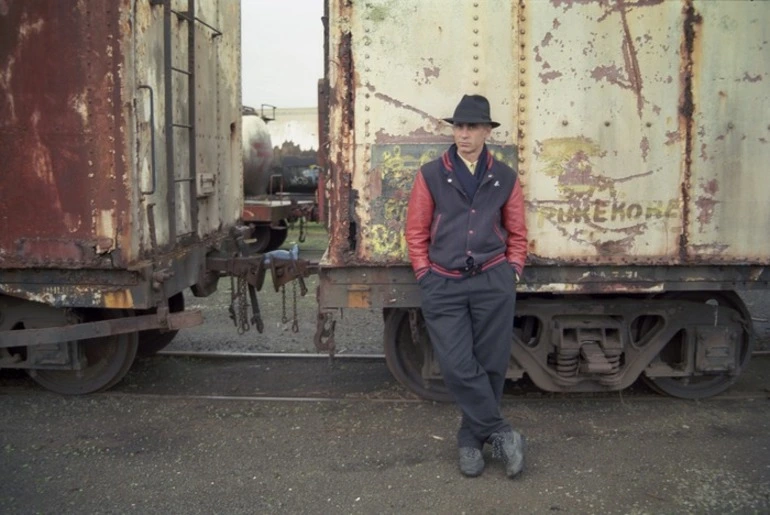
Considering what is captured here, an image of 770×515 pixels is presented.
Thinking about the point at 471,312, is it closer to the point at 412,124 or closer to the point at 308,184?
the point at 412,124

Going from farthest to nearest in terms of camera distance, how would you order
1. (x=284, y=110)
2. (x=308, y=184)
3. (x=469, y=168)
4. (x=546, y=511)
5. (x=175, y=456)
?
1. (x=284, y=110)
2. (x=308, y=184)
3. (x=175, y=456)
4. (x=469, y=168)
5. (x=546, y=511)

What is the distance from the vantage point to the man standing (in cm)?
422

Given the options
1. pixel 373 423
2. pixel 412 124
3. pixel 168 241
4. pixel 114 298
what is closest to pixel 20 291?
pixel 114 298

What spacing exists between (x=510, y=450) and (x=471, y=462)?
0.24m

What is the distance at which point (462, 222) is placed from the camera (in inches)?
167

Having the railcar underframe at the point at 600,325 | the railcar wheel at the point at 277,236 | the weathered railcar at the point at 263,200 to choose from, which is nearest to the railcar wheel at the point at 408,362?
the railcar underframe at the point at 600,325

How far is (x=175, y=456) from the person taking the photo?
183 inches

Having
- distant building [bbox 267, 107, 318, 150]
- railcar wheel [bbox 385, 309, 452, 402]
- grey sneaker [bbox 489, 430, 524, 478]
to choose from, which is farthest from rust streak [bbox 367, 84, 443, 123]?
distant building [bbox 267, 107, 318, 150]

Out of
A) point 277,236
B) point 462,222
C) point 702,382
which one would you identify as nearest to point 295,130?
point 277,236

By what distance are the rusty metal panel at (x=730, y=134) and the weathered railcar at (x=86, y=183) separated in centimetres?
351

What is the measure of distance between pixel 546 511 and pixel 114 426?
2959 mm

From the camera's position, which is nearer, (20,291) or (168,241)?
(20,291)

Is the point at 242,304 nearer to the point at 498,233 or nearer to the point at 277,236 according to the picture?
the point at 498,233

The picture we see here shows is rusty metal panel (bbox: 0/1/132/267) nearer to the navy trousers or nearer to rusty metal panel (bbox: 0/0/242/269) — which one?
rusty metal panel (bbox: 0/0/242/269)
